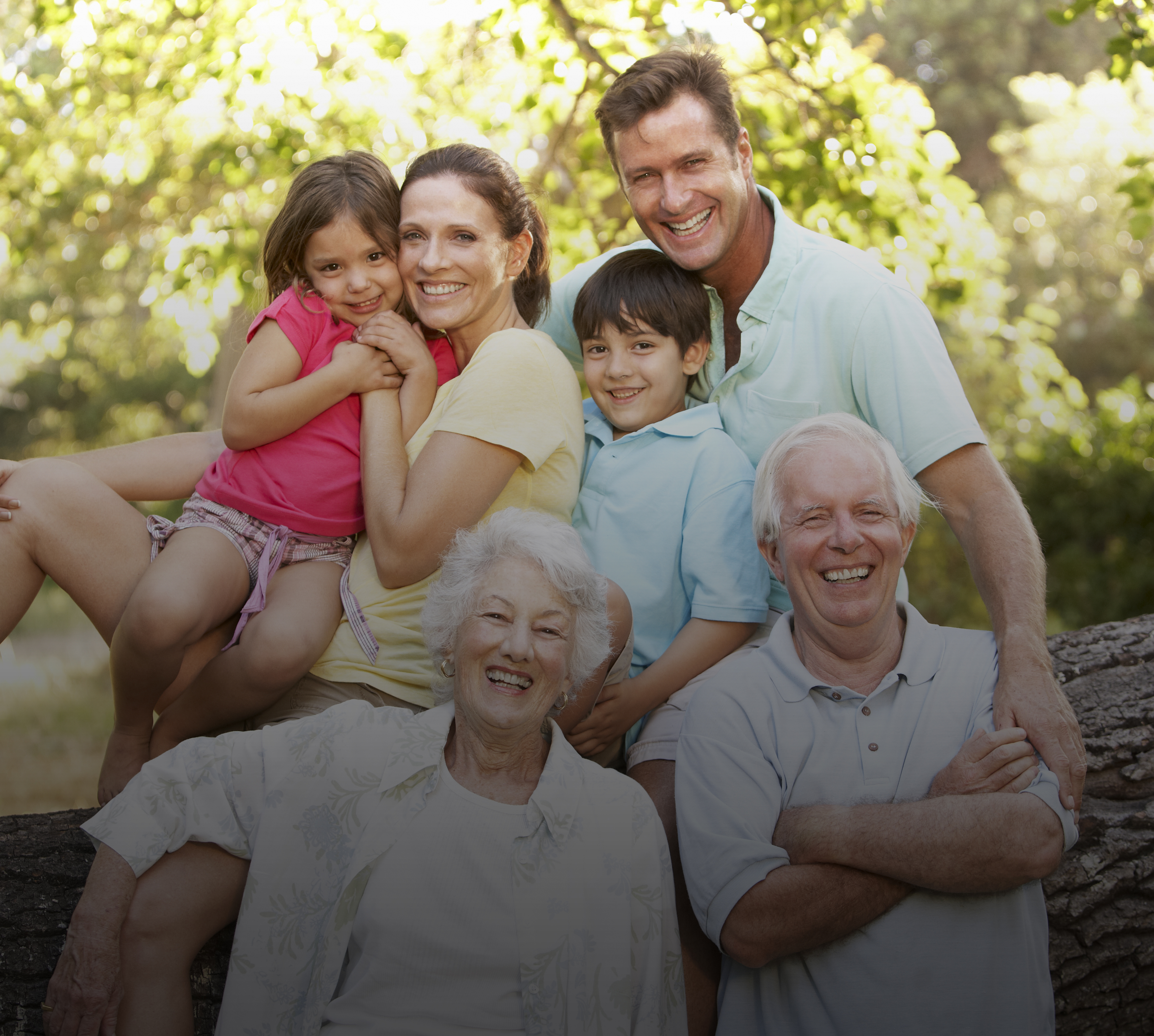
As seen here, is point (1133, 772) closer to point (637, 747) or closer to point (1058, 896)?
point (1058, 896)

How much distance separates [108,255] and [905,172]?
552cm

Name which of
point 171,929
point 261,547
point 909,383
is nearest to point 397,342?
point 261,547

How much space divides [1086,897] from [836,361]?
1407 millimetres

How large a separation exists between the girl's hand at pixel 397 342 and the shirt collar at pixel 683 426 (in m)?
0.51

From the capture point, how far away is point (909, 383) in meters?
2.56

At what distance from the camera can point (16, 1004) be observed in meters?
2.08

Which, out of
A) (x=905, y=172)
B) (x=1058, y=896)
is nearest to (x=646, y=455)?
(x=1058, y=896)

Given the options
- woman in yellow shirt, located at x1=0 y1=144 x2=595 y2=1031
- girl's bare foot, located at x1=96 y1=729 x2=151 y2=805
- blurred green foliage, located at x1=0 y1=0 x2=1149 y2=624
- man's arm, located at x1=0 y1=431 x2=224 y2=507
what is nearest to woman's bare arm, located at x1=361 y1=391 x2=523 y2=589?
woman in yellow shirt, located at x1=0 y1=144 x2=595 y2=1031

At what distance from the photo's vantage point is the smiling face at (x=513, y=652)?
2049 mm

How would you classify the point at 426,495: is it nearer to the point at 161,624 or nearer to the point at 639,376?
the point at 161,624

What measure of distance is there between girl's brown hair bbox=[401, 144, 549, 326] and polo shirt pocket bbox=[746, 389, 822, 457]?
700 mm

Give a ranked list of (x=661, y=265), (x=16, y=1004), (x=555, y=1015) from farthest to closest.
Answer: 1. (x=661, y=265)
2. (x=16, y=1004)
3. (x=555, y=1015)

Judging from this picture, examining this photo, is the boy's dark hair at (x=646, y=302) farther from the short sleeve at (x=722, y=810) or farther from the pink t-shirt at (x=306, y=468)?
the short sleeve at (x=722, y=810)

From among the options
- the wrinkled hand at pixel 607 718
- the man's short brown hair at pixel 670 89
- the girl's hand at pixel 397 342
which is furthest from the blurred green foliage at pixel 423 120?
the wrinkled hand at pixel 607 718
